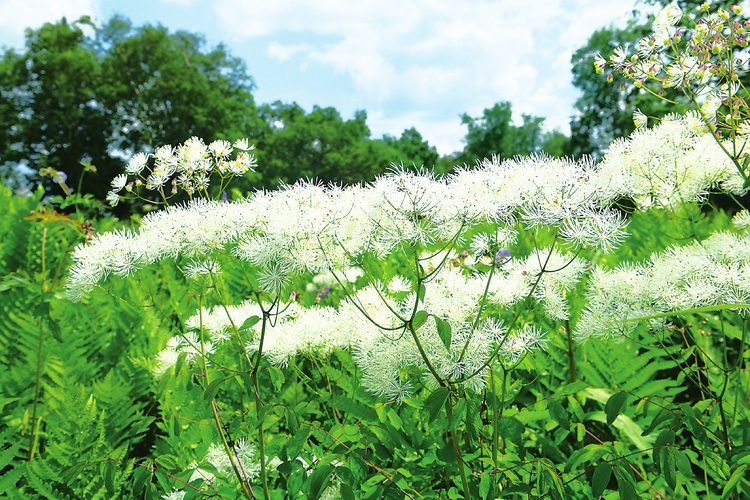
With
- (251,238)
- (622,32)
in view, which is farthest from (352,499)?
(622,32)

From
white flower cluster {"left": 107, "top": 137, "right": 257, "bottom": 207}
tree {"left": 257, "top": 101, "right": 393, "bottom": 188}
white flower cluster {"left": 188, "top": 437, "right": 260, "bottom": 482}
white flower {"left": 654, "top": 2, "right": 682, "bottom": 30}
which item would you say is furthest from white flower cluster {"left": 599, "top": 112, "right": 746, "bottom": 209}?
tree {"left": 257, "top": 101, "right": 393, "bottom": 188}

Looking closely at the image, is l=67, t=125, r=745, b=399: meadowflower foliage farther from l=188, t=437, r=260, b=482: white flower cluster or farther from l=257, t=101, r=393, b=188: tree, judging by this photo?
l=257, t=101, r=393, b=188: tree

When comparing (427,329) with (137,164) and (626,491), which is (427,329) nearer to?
(626,491)

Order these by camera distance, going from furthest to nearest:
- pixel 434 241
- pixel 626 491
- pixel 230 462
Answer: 1. pixel 230 462
2. pixel 434 241
3. pixel 626 491

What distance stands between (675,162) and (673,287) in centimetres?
48

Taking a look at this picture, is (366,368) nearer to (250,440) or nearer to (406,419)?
(406,419)

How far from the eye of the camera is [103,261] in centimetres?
157

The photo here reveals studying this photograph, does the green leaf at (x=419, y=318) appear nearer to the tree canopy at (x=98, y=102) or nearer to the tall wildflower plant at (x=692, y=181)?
the tall wildflower plant at (x=692, y=181)

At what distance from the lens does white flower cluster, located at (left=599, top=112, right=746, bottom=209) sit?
1780 mm

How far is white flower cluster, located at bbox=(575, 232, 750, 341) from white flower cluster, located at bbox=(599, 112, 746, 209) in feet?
0.65

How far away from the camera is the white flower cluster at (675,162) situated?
178 cm


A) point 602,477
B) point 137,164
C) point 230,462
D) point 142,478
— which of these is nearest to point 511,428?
point 602,477

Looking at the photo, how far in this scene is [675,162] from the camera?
5.91 feet

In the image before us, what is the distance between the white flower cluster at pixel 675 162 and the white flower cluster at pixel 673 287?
0.20 metres
